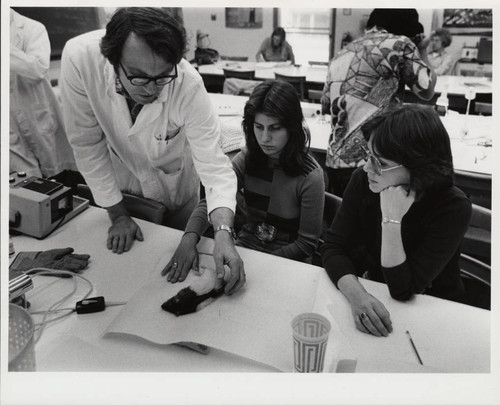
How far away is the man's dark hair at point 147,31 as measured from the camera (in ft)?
3.37

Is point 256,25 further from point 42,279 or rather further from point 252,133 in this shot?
point 42,279

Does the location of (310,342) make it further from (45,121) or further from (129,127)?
(45,121)

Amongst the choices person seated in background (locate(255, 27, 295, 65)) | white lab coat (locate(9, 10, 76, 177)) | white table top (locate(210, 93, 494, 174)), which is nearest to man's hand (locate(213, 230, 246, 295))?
white table top (locate(210, 93, 494, 174))

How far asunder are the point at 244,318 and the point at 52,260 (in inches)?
22.4

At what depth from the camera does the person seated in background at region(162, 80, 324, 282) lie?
1482 millimetres

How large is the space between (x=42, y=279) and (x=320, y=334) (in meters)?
0.75

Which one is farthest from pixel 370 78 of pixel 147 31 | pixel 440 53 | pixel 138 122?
pixel 440 53

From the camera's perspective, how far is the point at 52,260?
1189mm

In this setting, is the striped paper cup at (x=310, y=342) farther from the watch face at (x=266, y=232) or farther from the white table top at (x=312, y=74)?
the white table top at (x=312, y=74)

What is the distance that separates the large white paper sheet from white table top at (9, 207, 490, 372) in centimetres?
1

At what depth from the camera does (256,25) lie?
660 cm

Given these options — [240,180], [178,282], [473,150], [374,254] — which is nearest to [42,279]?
[178,282]

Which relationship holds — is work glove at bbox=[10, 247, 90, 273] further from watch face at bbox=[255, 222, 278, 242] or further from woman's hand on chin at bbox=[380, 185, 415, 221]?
woman's hand on chin at bbox=[380, 185, 415, 221]

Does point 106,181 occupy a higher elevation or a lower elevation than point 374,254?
higher
